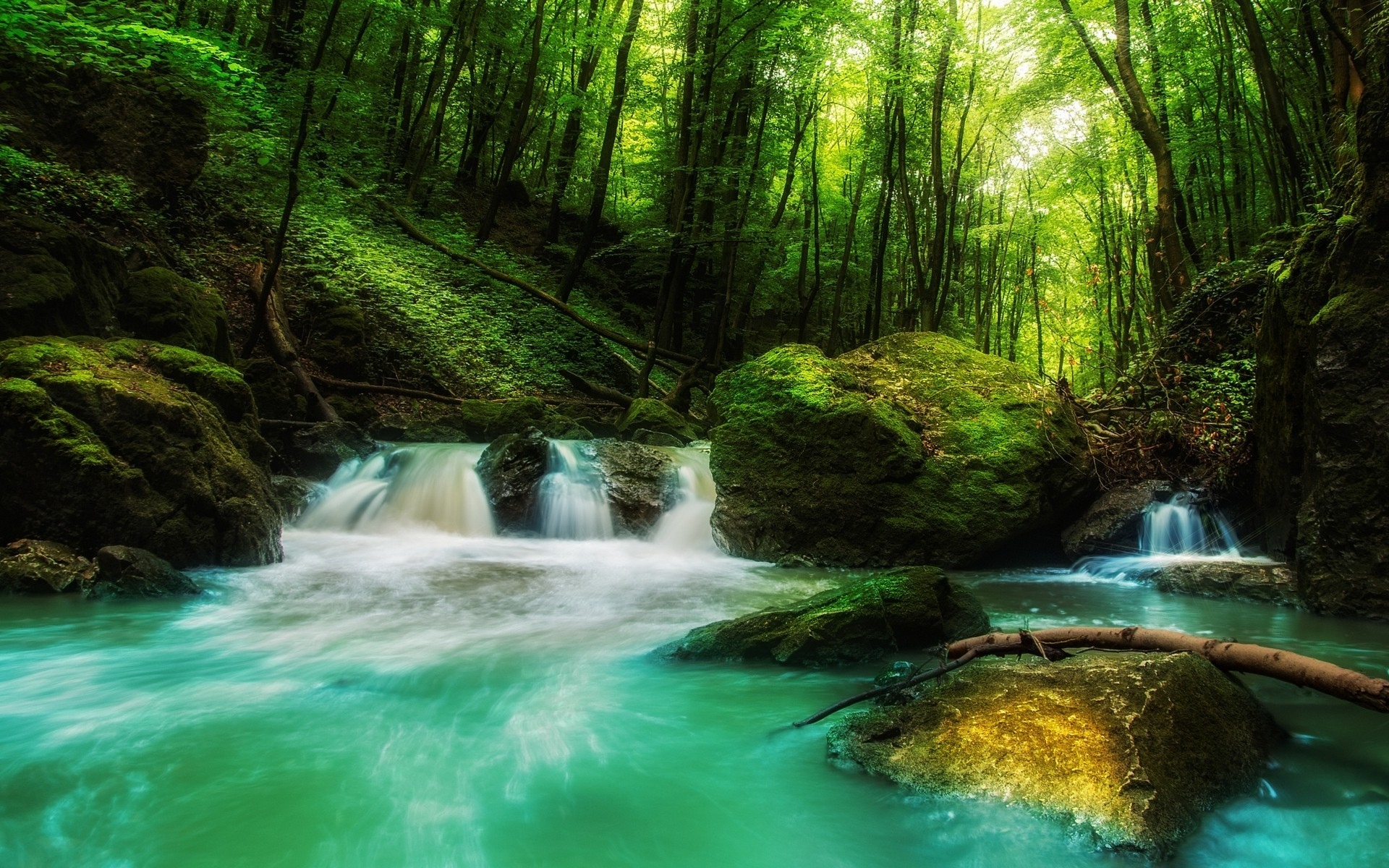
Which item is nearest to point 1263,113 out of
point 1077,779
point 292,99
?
point 1077,779

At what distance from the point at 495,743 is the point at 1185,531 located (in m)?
8.25

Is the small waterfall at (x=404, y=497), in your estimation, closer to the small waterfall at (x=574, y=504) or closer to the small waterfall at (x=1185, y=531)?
the small waterfall at (x=574, y=504)

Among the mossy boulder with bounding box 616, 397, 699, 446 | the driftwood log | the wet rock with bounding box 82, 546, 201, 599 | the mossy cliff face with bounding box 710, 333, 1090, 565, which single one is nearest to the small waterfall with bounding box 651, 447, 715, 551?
the mossy cliff face with bounding box 710, 333, 1090, 565

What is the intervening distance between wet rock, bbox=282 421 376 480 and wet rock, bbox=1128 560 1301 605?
10.6 meters

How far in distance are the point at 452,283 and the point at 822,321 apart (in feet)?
47.6

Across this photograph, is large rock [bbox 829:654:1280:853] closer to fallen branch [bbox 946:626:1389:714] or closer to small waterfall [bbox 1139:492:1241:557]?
fallen branch [bbox 946:626:1389:714]


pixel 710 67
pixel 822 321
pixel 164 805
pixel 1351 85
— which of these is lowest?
pixel 164 805

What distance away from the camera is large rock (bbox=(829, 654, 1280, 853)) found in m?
2.50

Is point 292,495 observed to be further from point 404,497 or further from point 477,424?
point 477,424

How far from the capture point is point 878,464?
8289 millimetres

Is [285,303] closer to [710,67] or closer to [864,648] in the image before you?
[710,67]

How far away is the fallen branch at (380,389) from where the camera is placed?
1270 cm

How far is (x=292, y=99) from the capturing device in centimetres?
941

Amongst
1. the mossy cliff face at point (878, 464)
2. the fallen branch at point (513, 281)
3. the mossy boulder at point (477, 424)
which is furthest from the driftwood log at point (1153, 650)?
the fallen branch at point (513, 281)
